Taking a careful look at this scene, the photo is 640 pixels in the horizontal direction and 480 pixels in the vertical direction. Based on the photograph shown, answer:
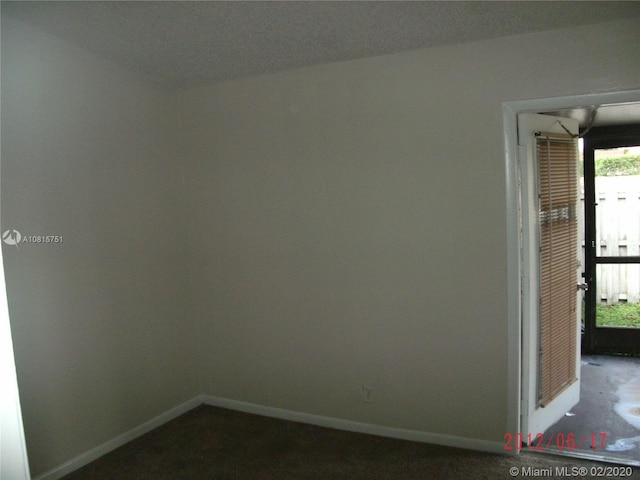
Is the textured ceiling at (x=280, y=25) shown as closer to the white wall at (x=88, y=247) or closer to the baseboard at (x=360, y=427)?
the white wall at (x=88, y=247)

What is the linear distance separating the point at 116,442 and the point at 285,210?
1887 millimetres

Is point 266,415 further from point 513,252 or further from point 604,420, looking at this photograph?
point 604,420

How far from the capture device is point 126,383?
10.2ft

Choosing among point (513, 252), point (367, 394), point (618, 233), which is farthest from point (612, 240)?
point (367, 394)

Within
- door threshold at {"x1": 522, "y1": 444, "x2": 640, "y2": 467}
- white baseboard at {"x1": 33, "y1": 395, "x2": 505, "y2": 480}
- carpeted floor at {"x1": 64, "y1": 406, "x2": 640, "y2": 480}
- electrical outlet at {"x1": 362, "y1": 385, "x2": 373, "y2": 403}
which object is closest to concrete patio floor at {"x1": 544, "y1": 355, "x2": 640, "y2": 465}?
door threshold at {"x1": 522, "y1": 444, "x2": 640, "y2": 467}

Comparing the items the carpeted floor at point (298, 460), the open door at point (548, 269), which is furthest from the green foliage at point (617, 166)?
the carpeted floor at point (298, 460)

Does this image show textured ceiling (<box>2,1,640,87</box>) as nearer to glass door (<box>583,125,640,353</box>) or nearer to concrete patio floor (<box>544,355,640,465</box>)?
concrete patio floor (<box>544,355,640,465</box>)

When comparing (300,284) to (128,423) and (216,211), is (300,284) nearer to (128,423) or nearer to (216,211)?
(216,211)

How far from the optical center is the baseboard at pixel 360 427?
2.87 m

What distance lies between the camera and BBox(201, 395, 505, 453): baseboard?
9.42 feet

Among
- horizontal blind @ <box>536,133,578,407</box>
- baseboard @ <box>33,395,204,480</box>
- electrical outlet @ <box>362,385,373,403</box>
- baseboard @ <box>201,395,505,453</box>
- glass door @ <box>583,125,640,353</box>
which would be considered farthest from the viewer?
glass door @ <box>583,125,640,353</box>

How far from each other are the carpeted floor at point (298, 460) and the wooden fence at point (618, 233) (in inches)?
109

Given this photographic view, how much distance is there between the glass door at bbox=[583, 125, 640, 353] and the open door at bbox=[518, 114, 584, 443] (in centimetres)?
166

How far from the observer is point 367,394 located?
3145 millimetres
